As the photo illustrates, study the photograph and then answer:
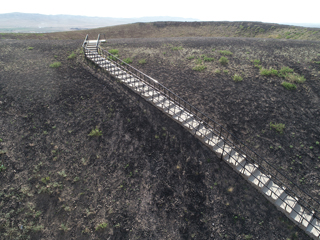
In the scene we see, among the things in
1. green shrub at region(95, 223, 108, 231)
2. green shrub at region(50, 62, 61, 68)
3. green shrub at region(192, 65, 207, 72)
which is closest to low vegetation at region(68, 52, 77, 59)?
green shrub at region(50, 62, 61, 68)

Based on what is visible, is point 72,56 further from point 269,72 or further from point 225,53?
point 269,72

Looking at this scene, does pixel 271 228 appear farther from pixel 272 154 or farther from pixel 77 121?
pixel 77 121

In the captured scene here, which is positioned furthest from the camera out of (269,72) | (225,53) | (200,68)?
(225,53)

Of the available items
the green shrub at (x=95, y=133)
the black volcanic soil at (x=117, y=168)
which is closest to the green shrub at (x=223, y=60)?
the black volcanic soil at (x=117, y=168)

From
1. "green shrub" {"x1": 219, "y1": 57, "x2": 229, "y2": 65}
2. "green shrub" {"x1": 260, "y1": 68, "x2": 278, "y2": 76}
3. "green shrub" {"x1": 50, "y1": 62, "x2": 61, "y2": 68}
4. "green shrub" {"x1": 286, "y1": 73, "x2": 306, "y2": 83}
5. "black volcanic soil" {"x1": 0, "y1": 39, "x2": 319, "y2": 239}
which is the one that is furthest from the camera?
"green shrub" {"x1": 219, "y1": 57, "x2": 229, "y2": 65}

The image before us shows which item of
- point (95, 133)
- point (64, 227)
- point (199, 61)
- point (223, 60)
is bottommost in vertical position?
point (64, 227)

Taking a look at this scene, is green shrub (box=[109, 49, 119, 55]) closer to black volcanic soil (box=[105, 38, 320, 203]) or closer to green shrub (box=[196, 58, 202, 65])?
black volcanic soil (box=[105, 38, 320, 203])

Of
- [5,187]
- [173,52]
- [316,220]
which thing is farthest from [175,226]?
[173,52]

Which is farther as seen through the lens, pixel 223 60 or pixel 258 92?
pixel 223 60

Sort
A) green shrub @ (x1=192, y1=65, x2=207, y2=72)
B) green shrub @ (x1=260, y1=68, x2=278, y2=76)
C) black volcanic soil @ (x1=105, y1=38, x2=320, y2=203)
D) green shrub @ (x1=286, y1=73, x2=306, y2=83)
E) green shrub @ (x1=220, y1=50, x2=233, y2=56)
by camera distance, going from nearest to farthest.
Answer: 1. black volcanic soil @ (x1=105, y1=38, x2=320, y2=203)
2. green shrub @ (x1=286, y1=73, x2=306, y2=83)
3. green shrub @ (x1=260, y1=68, x2=278, y2=76)
4. green shrub @ (x1=192, y1=65, x2=207, y2=72)
5. green shrub @ (x1=220, y1=50, x2=233, y2=56)

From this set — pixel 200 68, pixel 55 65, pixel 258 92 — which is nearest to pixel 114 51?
pixel 55 65
